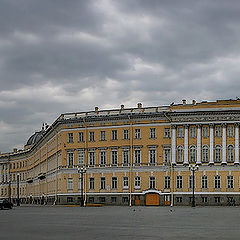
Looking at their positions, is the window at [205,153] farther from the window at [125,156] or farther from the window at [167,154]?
the window at [125,156]

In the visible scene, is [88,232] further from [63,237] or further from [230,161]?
[230,161]

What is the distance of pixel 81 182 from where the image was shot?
83938mm

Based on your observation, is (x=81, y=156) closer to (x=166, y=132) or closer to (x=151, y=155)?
(x=151, y=155)

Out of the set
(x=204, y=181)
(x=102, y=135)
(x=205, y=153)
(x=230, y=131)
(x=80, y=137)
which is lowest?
(x=204, y=181)

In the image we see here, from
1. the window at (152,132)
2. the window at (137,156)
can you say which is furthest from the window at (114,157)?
the window at (152,132)

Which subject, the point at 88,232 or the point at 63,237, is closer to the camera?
the point at 63,237

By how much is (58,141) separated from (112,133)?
1139 cm

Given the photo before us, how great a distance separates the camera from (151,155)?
83750 mm

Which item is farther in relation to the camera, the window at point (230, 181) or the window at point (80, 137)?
the window at point (80, 137)

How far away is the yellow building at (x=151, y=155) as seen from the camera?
8019 cm

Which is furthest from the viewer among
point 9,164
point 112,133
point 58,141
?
point 9,164

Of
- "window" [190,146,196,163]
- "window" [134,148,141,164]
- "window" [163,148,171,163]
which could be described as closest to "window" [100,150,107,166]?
"window" [134,148,141,164]

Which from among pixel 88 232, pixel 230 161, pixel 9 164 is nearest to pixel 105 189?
pixel 230 161

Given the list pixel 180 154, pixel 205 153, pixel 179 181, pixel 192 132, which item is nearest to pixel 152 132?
pixel 180 154
